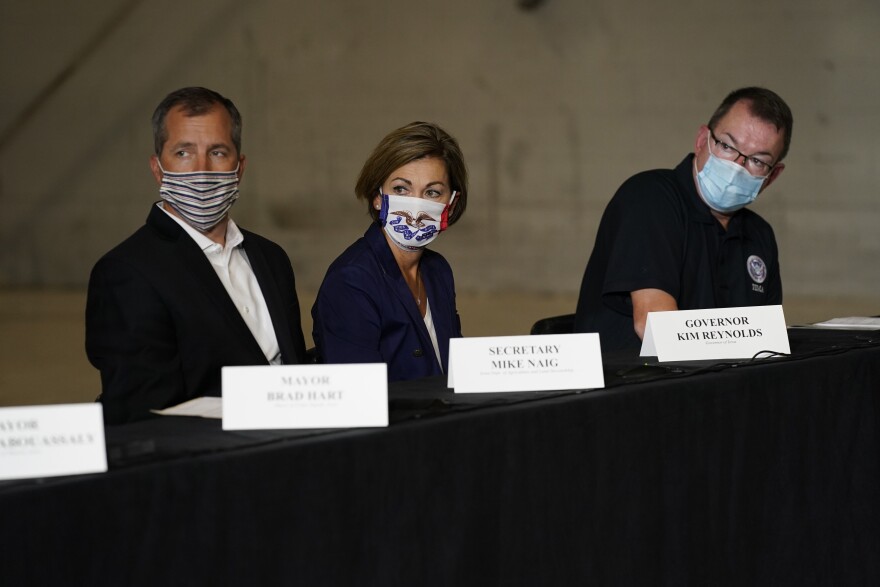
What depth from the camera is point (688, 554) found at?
1.80 meters

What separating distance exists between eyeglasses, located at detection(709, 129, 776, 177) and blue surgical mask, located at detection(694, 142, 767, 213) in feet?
0.04

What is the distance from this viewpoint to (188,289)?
84.5 inches

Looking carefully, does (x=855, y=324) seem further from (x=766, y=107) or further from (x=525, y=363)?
(x=525, y=363)

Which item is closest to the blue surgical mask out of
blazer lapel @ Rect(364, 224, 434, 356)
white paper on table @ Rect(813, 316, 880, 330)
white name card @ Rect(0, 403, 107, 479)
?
white paper on table @ Rect(813, 316, 880, 330)

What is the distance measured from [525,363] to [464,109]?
547 centimetres

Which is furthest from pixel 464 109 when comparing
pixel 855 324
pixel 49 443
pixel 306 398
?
pixel 49 443

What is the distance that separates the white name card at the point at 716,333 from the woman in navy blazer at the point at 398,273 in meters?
0.53

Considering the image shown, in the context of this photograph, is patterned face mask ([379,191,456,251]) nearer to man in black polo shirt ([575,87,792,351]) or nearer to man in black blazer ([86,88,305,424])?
man in black blazer ([86,88,305,424])

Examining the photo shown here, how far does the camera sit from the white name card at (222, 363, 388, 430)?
1.40 m

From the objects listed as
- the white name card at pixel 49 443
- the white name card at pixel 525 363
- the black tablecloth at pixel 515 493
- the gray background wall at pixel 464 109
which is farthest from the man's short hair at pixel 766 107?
the gray background wall at pixel 464 109

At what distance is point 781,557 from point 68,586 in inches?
51.4

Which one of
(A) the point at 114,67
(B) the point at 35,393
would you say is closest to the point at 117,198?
(A) the point at 114,67

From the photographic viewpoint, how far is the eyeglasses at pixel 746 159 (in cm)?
268

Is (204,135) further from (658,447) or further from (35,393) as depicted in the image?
(35,393)
